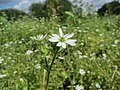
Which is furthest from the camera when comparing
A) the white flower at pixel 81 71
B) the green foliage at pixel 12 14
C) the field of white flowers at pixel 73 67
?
the green foliage at pixel 12 14

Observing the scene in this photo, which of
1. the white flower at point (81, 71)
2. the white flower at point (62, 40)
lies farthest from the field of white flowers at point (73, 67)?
the white flower at point (62, 40)

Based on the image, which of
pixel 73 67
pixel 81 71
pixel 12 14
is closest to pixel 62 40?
pixel 81 71

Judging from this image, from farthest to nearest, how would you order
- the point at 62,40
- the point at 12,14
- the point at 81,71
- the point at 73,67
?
1. the point at 12,14
2. the point at 73,67
3. the point at 81,71
4. the point at 62,40

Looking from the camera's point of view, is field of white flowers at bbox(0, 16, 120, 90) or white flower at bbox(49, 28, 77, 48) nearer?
white flower at bbox(49, 28, 77, 48)

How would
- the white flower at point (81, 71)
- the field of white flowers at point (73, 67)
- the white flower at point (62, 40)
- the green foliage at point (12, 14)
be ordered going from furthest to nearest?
1. the green foliage at point (12, 14)
2. the white flower at point (81, 71)
3. the field of white flowers at point (73, 67)
4. the white flower at point (62, 40)

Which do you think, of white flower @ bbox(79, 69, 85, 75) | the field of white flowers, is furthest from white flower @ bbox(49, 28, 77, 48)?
white flower @ bbox(79, 69, 85, 75)

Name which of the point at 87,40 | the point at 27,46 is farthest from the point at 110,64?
the point at 27,46

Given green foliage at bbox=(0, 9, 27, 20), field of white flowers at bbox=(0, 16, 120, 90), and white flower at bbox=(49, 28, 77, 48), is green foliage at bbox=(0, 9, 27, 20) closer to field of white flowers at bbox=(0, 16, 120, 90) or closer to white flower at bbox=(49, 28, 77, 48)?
field of white flowers at bbox=(0, 16, 120, 90)

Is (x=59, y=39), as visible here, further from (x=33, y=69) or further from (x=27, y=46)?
(x=27, y=46)

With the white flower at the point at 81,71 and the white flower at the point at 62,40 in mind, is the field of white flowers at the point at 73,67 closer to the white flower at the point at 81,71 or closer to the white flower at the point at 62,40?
the white flower at the point at 81,71

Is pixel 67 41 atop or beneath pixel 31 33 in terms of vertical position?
atop

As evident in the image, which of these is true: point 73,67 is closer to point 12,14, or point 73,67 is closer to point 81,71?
point 81,71
